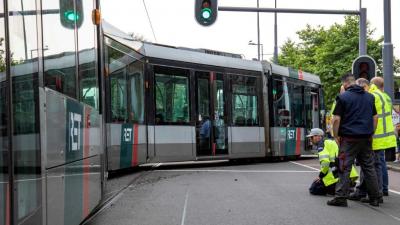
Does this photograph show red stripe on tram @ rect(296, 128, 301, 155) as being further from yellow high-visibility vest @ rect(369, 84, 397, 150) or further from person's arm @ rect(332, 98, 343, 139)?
person's arm @ rect(332, 98, 343, 139)


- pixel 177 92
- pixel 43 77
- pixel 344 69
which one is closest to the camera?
pixel 43 77

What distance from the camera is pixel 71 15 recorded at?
5184mm

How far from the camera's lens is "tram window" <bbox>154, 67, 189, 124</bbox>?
48.9 feet

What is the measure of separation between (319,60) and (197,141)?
111 feet

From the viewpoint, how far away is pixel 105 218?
7.35m

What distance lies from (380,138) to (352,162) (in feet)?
2.48

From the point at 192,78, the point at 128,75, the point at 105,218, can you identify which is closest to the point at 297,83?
the point at 192,78

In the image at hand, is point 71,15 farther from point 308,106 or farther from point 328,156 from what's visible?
point 308,106

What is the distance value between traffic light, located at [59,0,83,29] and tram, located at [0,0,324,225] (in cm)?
2

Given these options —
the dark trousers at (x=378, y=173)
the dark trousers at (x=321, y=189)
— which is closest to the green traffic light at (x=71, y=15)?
the dark trousers at (x=378, y=173)

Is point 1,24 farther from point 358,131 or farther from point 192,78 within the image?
point 192,78

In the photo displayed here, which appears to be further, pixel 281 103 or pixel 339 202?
pixel 281 103

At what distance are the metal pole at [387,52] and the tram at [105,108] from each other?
342 cm

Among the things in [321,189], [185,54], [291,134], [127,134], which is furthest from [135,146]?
[291,134]
